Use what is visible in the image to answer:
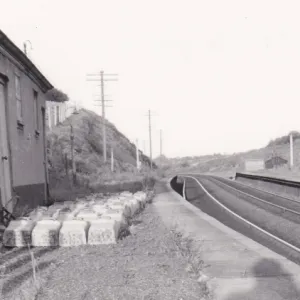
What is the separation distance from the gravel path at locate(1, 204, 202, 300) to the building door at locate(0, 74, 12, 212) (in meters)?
3.21

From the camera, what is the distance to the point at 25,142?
1195cm

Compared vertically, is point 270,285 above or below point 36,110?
below

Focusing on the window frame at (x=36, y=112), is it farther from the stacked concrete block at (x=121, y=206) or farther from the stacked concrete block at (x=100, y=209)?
the stacked concrete block at (x=100, y=209)

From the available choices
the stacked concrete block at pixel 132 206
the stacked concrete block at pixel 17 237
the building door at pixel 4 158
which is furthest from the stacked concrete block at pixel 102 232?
the stacked concrete block at pixel 132 206

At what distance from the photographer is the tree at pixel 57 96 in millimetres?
57612

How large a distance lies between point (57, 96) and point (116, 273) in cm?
5607

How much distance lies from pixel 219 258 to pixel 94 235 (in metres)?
2.18

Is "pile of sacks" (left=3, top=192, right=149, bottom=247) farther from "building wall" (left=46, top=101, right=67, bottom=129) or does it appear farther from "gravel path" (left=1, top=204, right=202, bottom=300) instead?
"building wall" (left=46, top=101, right=67, bottom=129)

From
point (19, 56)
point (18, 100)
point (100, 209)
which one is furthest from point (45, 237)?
point (19, 56)

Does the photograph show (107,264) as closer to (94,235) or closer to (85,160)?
(94,235)

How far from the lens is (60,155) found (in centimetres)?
3819

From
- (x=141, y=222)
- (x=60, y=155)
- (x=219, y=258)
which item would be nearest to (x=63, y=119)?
(x=60, y=155)

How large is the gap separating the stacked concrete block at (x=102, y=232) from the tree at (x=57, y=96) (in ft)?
Answer: 165

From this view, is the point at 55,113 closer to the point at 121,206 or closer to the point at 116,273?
the point at 121,206
